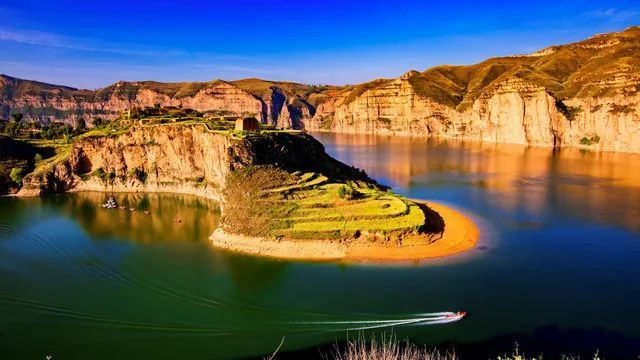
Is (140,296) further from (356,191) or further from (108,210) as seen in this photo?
(108,210)

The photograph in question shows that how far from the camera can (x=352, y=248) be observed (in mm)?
57688

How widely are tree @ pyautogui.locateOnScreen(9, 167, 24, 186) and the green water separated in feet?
64.5

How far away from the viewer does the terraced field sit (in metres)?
59.2

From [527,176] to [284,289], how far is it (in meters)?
80.2

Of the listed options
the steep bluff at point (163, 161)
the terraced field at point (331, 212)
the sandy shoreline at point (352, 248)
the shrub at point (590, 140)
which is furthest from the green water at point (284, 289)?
the shrub at point (590, 140)

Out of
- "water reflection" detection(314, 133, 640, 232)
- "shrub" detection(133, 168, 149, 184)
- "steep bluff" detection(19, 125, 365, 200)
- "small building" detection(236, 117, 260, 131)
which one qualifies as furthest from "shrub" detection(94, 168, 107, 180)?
"water reflection" detection(314, 133, 640, 232)

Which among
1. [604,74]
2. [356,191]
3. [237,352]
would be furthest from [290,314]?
[604,74]

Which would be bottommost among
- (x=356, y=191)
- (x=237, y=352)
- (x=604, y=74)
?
(x=237, y=352)

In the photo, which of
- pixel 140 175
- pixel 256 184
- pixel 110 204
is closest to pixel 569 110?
pixel 256 184

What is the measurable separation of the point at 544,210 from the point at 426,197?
19.9m

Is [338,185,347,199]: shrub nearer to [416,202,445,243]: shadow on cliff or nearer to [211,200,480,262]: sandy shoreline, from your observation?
[211,200,480,262]: sandy shoreline

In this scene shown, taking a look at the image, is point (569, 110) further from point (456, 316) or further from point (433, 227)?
point (456, 316)

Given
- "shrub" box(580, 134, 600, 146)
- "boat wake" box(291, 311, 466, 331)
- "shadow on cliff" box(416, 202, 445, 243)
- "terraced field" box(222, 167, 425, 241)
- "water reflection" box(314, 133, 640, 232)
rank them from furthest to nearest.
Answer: "shrub" box(580, 134, 600, 146) < "water reflection" box(314, 133, 640, 232) < "shadow on cliff" box(416, 202, 445, 243) < "terraced field" box(222, 167, 425, 241) < "boat wake" box(291, 311, 466, 331)

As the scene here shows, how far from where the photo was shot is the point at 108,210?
84.9 m
